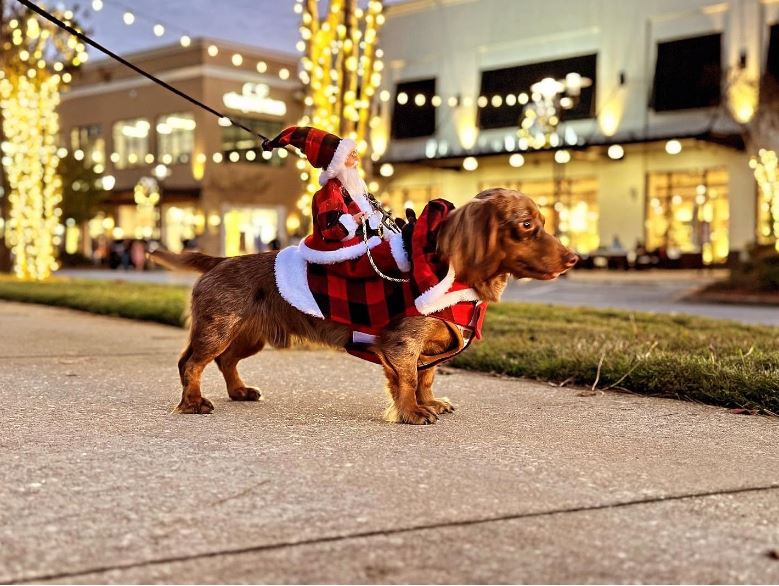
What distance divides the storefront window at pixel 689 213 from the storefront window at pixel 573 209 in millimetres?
1977

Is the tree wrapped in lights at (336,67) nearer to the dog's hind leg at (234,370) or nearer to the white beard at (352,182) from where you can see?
the white beard at (352,182)

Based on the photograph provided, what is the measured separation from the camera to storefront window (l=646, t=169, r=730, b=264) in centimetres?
2906

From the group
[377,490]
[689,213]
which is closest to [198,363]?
[377,490]

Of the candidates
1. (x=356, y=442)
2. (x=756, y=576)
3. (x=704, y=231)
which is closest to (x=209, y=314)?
(x=356, y=442)

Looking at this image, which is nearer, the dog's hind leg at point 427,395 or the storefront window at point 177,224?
the dog's hind leg at point 427,395

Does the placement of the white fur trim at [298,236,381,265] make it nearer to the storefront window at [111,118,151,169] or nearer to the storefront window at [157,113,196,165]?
the storefront window at [157,113,196,165]

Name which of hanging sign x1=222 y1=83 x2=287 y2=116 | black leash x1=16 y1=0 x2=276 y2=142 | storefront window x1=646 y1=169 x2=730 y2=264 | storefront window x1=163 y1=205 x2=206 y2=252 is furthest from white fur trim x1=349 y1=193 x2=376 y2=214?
storefront window x1=163 y1=205 x2=206 y2=252

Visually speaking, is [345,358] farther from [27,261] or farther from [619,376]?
[27,261]

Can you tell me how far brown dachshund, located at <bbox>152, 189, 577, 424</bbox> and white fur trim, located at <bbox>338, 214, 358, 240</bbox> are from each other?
1.30ft

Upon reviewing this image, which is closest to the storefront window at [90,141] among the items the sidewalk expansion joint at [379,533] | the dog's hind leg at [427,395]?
the dog's hind leg at [427,395]

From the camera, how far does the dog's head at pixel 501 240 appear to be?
391 cm

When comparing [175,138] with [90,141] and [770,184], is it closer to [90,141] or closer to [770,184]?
[90,141]

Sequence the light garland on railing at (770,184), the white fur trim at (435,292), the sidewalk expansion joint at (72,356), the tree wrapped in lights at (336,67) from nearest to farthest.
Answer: the white fur trim at (435,292) < the sidewalk expansion joint at (72,356) < the tree wrapped in lights at (336,67) < the light garland on railing at (770,184)

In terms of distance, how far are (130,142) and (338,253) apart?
4003cm
